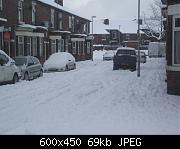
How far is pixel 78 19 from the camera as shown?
5878 cm

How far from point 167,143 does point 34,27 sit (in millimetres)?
29853

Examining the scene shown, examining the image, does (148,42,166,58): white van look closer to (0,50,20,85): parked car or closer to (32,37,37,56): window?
(32,37,37,56): window

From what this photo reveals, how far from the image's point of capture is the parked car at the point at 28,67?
23.6 meters

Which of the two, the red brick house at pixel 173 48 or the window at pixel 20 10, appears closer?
the red brick house at pixel 173 48

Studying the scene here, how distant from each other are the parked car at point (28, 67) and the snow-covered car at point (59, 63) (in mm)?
5437

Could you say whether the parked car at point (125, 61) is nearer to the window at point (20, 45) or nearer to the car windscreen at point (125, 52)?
the car windscreen at point (125, 52)

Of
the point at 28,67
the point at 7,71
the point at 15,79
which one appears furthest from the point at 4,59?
the point at 28,67

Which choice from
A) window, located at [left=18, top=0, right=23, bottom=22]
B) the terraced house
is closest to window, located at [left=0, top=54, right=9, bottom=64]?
the terraced house

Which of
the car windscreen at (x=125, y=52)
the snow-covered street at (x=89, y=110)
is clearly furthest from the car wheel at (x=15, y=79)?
the car windscreen at (x=125, y=52)

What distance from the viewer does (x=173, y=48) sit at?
1645cm

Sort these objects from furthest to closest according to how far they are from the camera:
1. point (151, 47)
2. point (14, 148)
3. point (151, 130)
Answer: point (151, 47), point (151, 130), point (14, 148)

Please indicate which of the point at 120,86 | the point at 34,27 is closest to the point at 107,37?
the point at 34,27

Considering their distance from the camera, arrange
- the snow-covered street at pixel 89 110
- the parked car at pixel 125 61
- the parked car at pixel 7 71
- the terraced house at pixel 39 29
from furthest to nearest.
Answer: the terraced house at pixel 39 29, the parked car at pixel 125 61, the parked car at pixel 7 71, the snow-covered street at pixel 89 110

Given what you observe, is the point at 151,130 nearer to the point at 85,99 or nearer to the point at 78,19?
the point at 85,99
